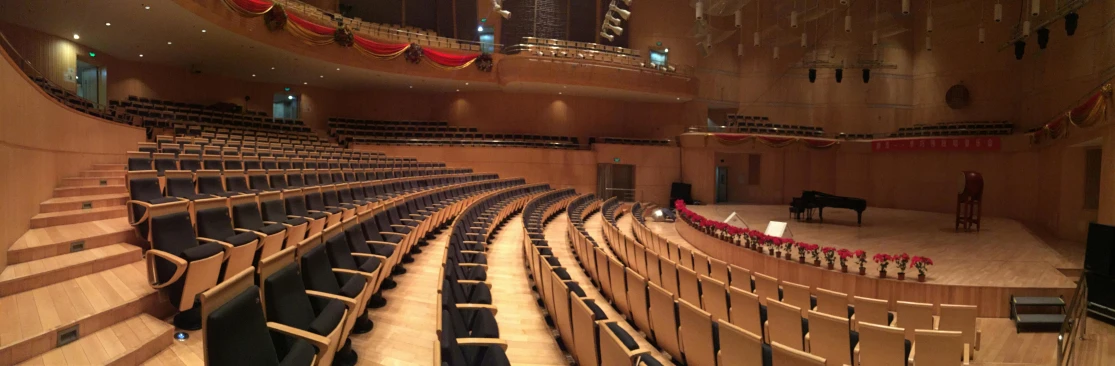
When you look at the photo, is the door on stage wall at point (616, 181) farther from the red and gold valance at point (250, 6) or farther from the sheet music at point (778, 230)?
the red and gold valance at point (250, 6)

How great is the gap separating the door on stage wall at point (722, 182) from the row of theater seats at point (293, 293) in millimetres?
8856

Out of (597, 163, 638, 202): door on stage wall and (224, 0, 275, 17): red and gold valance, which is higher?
(224, 0, 275, 17): red and gold valance

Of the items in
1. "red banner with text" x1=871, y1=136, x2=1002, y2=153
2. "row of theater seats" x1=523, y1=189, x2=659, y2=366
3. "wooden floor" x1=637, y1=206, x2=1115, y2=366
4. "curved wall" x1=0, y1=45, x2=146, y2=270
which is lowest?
"wooden floor" x1=637, y1=206, x2=1115, y2=366

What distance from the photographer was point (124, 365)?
127 cm

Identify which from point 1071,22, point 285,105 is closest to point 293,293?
point 1071,22

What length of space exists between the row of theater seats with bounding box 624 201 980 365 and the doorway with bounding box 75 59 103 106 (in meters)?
7.62

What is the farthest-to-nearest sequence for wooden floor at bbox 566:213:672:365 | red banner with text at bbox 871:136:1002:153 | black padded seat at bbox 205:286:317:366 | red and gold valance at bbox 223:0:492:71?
1. red banner with text at bbox 871:136:1002:153
2. red and gold valance at bbox 223:0:492:71
3. wooden floor at bbox 566:213:672:365
4. black padded seat at bbox 205:286:317:366

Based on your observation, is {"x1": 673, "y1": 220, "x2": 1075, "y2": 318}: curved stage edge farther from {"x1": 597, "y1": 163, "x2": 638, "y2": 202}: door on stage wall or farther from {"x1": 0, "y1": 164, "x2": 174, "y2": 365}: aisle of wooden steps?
{"x1": 597, "y1": 163, "x2": 638, "y2": 202}: door on stage wall

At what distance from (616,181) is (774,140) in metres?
3.04

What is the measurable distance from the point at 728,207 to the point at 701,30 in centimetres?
320

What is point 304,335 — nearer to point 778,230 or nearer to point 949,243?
point 778,230

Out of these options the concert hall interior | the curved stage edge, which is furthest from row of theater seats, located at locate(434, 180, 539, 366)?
the curved stage edge

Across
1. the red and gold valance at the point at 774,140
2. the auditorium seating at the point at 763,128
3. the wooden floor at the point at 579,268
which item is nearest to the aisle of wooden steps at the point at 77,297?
the wooden floor at the point at 579,268

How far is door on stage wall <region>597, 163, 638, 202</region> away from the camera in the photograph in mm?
9656
